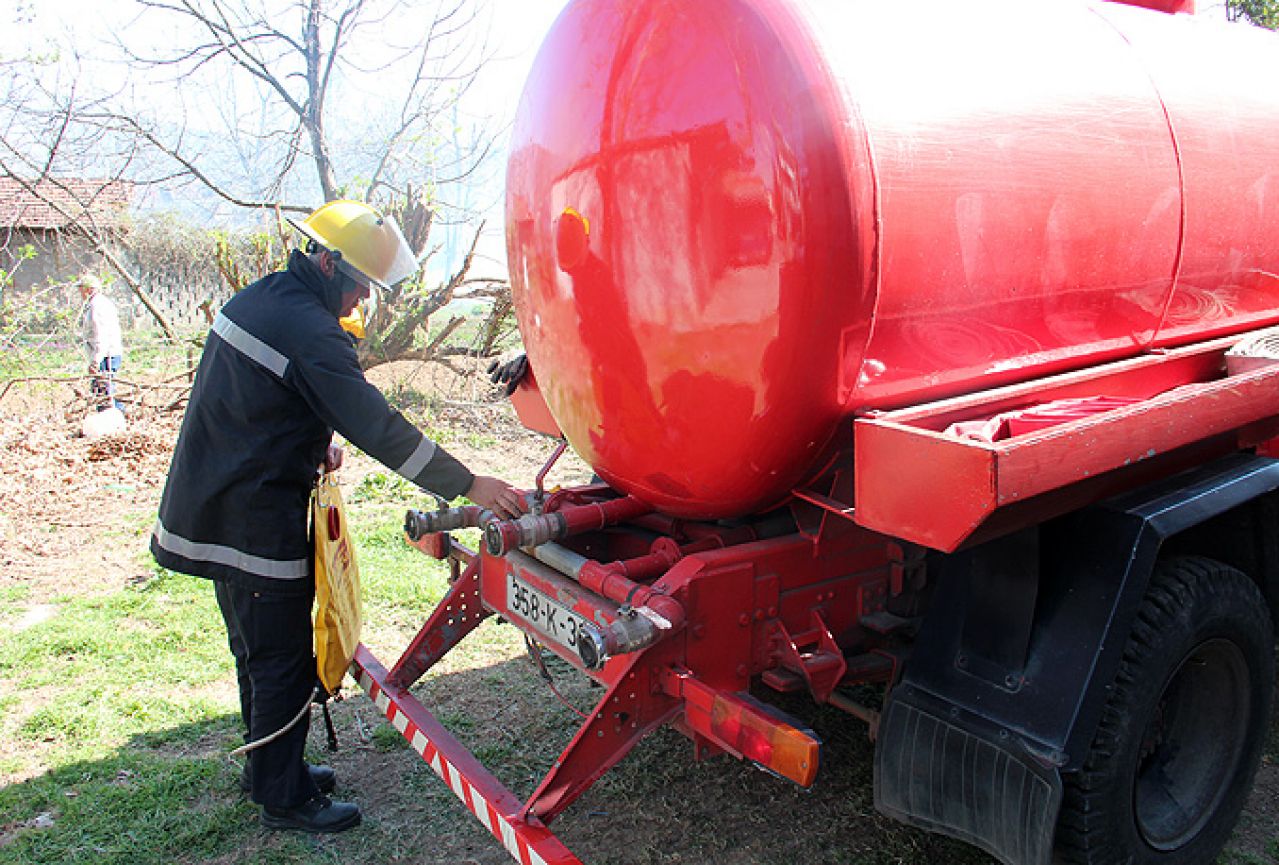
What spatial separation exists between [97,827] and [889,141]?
10.9 feet

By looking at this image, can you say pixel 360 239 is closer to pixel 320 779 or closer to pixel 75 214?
pixel 320 779

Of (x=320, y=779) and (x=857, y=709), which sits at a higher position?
(x=857, y=709)

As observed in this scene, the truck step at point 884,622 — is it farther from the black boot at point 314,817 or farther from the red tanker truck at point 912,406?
the black boot at point 314,817

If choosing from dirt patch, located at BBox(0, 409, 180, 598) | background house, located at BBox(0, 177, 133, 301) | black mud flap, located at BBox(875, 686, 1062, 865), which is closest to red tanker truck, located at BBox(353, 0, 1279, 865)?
black mud flap, located at BBox(875, 686, 1062, 865)

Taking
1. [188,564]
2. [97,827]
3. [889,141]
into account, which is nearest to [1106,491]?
[889,141]

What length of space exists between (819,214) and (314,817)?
2581 mm

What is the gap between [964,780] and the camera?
2.44m

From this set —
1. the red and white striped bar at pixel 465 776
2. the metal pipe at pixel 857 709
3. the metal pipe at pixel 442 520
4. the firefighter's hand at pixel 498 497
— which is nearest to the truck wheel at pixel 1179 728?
the metal pipe at pixel 857 709

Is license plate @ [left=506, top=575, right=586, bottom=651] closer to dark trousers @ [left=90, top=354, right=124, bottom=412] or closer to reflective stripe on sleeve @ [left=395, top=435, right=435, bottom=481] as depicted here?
reflective stripe on sleeve @ [left=395, top=435, right=435, bottom=481]

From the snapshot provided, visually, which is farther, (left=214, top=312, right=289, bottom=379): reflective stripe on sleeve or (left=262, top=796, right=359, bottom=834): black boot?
A: (left=262, top=796, right=359, bottom=834): black boot

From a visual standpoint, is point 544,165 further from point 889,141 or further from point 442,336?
point 442,336

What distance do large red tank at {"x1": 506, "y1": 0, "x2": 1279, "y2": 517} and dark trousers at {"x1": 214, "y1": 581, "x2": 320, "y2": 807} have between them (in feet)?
Answer: 3.95

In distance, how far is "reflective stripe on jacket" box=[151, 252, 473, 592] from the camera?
2.88 meters

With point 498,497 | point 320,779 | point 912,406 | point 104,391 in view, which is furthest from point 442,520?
point 104,391
